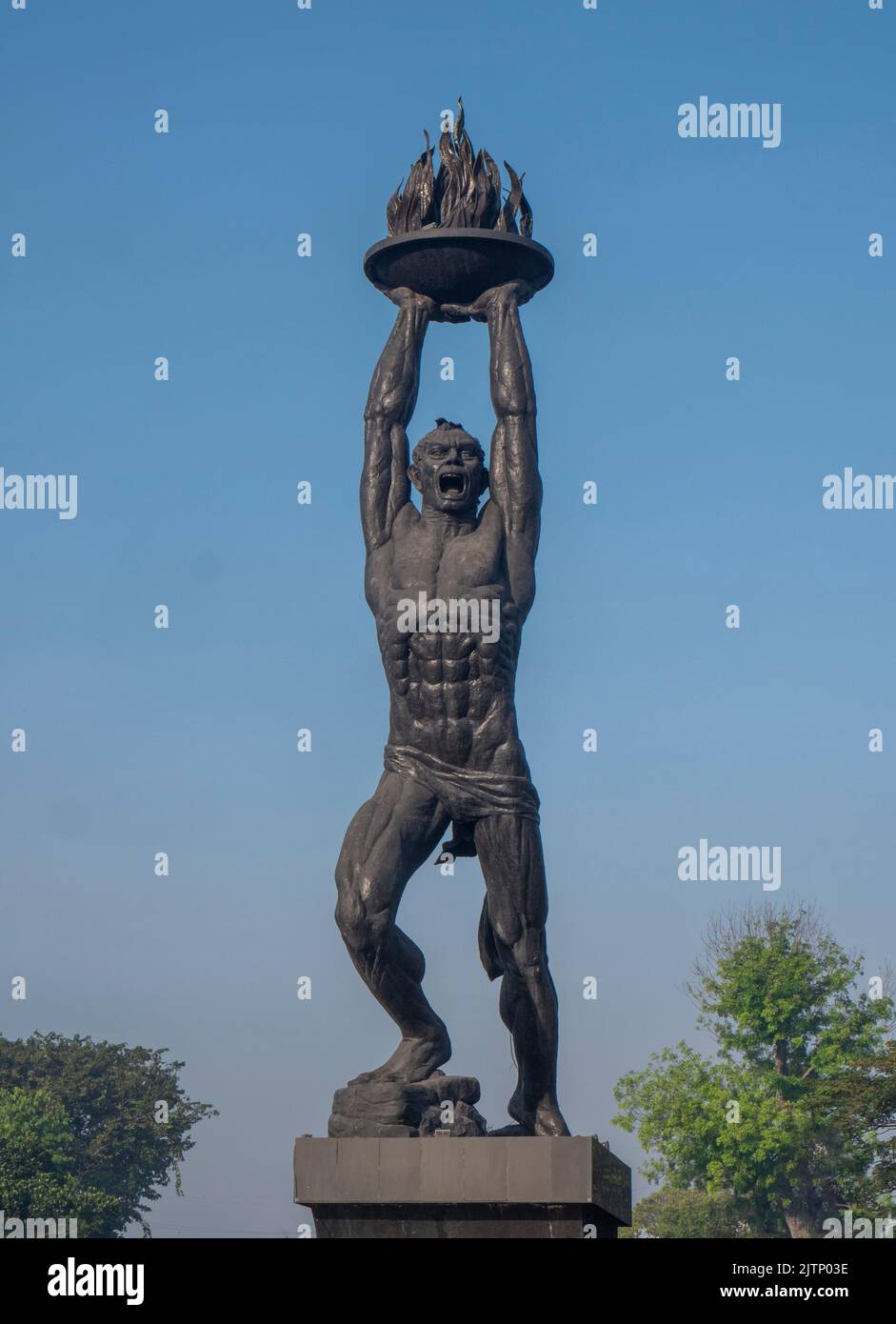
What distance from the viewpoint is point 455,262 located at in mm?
13734

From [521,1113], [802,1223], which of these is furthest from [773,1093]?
[521,1113]

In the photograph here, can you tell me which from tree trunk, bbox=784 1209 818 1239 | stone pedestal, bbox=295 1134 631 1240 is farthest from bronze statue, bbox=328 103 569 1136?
tree trunk, bbox=784 1209 818 1239

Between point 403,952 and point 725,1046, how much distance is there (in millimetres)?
39472

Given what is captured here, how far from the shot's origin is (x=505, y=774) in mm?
12984

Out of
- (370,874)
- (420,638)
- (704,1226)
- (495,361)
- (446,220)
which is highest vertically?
(446,220)

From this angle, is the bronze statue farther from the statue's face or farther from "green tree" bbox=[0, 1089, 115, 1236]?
"green tree" bbox=[0, 1089, 115, 1236]

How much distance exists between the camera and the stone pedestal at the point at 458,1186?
11.9m

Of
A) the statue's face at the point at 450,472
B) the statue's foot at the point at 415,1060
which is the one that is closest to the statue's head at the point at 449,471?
the statue's face at the point at 450,472

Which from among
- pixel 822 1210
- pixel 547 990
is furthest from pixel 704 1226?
pixel 547 990

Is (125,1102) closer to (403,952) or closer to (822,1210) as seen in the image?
(822,1210)

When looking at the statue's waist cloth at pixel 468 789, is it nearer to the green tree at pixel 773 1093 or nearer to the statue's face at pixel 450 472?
the statue's face at pixel 450 472

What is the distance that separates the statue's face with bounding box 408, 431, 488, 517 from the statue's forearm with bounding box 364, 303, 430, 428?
1.08ft

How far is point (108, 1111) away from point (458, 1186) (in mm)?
47410
